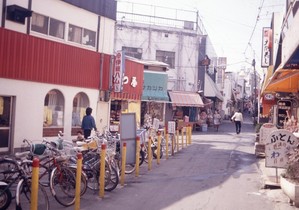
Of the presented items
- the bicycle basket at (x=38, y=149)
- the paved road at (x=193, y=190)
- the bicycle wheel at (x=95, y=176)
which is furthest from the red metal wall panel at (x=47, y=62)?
the bicycle wheel at (x=95, y=176)

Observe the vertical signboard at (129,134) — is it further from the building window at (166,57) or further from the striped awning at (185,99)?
the building window at (166,57)

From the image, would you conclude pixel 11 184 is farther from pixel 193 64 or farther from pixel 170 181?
pixel 193 64

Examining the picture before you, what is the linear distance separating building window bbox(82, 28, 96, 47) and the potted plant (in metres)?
11.6

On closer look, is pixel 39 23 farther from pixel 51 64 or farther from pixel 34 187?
pixel 34 187

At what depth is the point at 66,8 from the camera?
54.2 ft

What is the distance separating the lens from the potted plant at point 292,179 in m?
7.80

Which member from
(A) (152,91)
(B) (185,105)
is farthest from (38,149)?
(B) (185,105)

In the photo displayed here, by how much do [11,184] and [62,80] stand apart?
9.70 meters

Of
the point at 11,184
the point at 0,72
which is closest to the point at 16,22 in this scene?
the point at 0,72

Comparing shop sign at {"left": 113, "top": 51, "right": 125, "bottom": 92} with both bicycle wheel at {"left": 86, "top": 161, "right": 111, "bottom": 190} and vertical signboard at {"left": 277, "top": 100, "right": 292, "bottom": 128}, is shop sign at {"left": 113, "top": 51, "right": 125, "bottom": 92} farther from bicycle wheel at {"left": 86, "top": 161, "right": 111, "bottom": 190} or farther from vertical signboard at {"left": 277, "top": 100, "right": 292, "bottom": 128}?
bicycle wheel at {"left": 86, "top": 161, "right": 111, "bottom": 190}

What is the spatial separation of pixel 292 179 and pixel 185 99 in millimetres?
25054

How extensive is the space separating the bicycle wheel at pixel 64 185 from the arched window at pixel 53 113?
801 cm

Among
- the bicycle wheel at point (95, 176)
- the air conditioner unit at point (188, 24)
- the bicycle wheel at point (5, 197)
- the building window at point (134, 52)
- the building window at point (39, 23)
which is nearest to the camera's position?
the bicycle wheel at point (5, 197)

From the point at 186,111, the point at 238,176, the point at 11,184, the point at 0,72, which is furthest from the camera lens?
the point at 186,111
